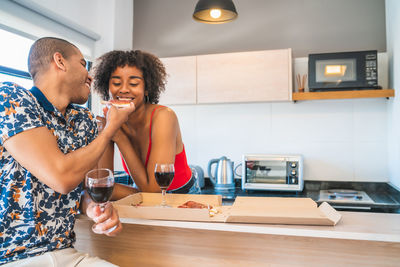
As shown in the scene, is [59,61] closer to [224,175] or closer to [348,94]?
[224,175]

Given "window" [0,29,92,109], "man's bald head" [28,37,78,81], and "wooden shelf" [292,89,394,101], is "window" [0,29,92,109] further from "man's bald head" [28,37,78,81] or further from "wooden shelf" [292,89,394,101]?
"wooden shelf" [292,89,394,101]

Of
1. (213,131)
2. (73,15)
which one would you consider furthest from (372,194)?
(73,15)

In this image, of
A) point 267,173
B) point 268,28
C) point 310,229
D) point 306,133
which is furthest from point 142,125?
point 268,28

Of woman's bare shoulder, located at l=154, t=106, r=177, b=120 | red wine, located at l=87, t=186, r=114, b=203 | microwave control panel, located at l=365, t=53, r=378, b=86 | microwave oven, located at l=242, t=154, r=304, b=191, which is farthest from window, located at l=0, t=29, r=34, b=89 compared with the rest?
microwave control panel, located at l=365, t=53, r=378, b=86

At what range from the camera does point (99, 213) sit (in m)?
1.03

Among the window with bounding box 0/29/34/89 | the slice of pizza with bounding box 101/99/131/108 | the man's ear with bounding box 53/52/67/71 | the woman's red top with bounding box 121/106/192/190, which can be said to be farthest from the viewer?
the window with bounding box 0/29/34/89

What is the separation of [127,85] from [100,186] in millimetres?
709

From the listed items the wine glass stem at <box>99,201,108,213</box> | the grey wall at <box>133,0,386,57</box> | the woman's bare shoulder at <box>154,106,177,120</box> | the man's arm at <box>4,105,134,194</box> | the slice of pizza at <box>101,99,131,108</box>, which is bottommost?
the wine glass stem at <box>99,201,108,213</box>

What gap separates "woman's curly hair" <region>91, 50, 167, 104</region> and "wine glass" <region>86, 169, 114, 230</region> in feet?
2.40

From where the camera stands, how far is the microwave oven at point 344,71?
2533 millimetres

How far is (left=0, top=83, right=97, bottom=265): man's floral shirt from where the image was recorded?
0.95 meters

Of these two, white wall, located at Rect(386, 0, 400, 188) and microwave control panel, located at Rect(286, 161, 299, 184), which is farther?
microwave control panel, located at Rect(286, 161, 299, 184)

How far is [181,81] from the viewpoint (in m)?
2.98

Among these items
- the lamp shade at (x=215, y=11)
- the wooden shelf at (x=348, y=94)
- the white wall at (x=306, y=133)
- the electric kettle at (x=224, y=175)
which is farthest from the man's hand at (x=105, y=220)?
the white wall at (x=306, y=133)
